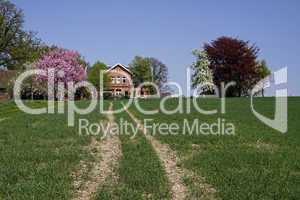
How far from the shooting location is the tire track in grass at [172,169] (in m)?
8.85

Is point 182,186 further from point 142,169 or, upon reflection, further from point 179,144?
point 179,144

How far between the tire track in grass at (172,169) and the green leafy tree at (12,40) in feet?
179

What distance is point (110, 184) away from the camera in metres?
9.41

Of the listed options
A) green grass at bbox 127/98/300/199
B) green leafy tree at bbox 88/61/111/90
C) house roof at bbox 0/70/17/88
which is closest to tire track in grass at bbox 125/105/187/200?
green grass at bbox 127/98/300/199

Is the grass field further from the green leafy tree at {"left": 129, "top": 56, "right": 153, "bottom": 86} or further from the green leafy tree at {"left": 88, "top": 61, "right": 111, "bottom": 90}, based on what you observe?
the green leafy tree at {"left": 129, "top": 56, "right": 153, "bottom": 86}

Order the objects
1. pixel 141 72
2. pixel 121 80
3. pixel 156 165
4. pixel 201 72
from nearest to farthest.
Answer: pixel 156 165
pixel 201 72
pixel 121 80
pixel 141 72

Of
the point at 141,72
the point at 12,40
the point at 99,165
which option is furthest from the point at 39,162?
the point at 141,72

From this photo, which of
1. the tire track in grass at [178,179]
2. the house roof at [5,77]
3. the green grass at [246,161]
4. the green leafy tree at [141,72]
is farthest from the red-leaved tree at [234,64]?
the tire track in grass at [178,179]

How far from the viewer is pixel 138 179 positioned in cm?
966

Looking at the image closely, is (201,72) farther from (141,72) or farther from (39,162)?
(39,162)

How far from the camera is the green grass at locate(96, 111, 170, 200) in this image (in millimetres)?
8523

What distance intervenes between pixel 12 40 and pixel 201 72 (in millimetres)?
41162

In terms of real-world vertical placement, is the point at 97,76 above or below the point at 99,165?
above

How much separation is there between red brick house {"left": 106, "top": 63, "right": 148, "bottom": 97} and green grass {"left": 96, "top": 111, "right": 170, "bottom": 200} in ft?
345
